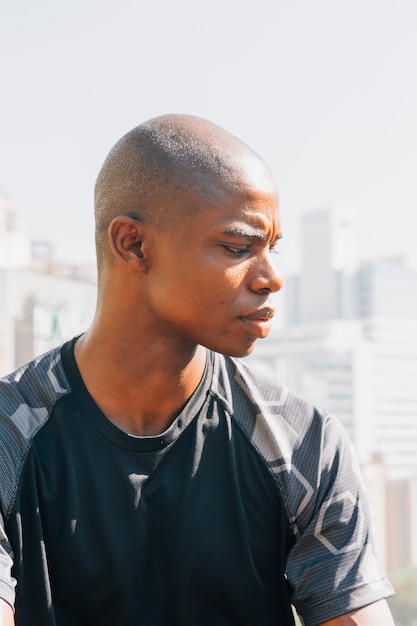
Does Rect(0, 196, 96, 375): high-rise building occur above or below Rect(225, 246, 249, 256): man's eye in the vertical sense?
below

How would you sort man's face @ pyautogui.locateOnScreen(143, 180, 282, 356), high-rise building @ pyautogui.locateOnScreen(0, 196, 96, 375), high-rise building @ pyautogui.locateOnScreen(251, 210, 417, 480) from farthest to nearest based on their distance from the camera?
high-rise building @ pyautogui.locateOnScreen(251, 210, 417, 480) → high-rise building @ pyautogui.locateOnScreen(0, 196, 96, 375) → man's face @ pyautogui.locateOnScreen(143, 180, 282, 356)

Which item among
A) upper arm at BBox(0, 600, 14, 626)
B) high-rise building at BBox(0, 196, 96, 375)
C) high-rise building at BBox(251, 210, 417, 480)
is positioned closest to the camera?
upper arm at BBox(0, 600, 14, 626)

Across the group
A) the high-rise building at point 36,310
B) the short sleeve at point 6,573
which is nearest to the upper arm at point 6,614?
the short sleeve at point 6,573

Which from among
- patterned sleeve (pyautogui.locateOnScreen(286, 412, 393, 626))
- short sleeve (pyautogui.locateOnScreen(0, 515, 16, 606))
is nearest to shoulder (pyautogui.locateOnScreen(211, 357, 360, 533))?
patterned sleeve (pyautogui.locateOnScreen(286, 412, 393, 626))

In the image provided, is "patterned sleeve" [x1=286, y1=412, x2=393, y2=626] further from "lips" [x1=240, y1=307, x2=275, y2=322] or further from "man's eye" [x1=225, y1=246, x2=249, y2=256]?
"man's eye" [x1=225, y1=246, x2=249, y2=256]

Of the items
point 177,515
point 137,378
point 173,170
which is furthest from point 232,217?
point 177,515

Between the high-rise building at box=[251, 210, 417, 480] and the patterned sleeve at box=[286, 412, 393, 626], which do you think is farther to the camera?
the high-rise building at box=[251, 210, 417, 480]

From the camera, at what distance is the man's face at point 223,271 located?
6.87ft

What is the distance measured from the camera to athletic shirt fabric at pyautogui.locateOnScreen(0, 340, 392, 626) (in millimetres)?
2166

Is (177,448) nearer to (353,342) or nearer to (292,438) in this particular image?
(292,438)

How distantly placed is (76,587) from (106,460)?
0.86ft

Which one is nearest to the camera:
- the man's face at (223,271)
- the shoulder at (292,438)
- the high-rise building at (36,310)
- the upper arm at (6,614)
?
the upper arm at (6,614)

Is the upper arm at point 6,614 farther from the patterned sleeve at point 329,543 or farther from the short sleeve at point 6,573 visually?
the patterned sleeve at point 329,543

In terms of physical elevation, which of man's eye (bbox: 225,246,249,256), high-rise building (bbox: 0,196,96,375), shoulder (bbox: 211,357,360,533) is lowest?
high-rise building (bbox: 0,196,96,375)
